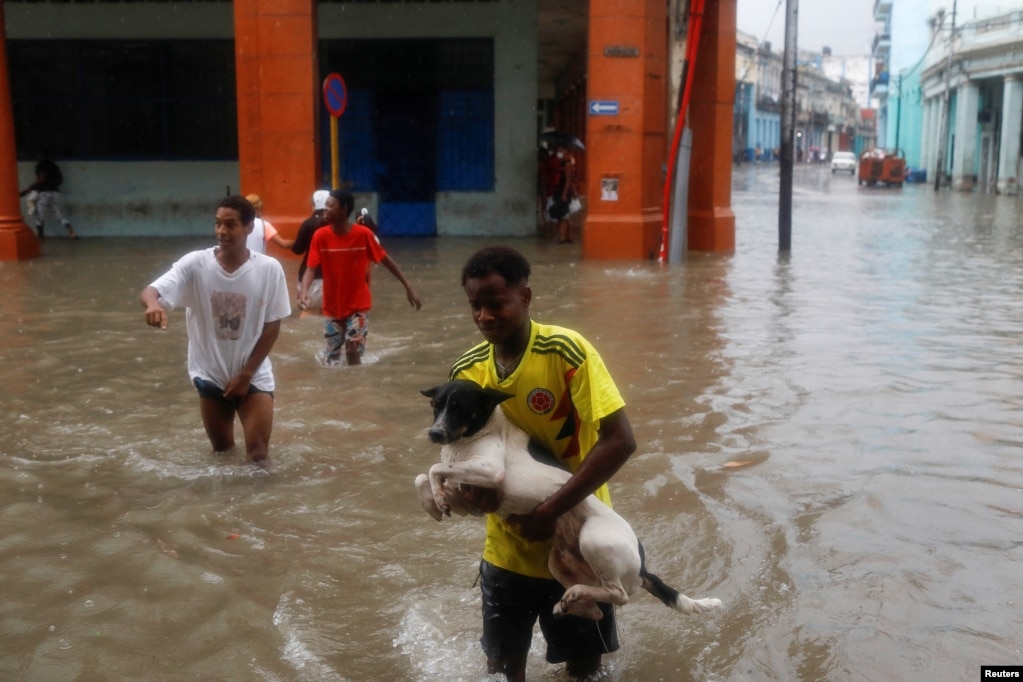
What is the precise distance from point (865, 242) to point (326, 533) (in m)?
16.4

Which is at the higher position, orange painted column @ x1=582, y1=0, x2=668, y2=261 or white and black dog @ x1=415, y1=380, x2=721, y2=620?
orange painted column @ x1=582, y1=0, x2=668, y2=261

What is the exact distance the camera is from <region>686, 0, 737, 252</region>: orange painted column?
17969 mm

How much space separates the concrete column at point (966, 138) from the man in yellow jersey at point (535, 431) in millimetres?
45843

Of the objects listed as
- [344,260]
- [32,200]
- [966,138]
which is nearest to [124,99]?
[32,200]

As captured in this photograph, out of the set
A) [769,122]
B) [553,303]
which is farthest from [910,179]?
[553,303]

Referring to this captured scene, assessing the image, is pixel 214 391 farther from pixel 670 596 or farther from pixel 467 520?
pixel 670 596

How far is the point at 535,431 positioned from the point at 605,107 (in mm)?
13587

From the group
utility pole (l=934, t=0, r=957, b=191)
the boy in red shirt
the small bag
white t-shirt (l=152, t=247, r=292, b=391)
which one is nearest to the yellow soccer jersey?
white t-shirt (l=152, t=247, r=292, b=391)

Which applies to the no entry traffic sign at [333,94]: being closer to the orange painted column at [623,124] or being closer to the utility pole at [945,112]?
the orange painted column at [623,124]

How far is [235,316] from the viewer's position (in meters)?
5.92

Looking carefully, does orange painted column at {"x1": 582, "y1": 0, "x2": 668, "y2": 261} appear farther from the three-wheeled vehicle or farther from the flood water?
the three-wheeled vehicle

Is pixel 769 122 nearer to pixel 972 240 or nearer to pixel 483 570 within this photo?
pixel 972 240

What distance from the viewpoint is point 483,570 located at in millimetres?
3508

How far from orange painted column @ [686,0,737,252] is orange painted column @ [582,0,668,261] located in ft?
4.73
